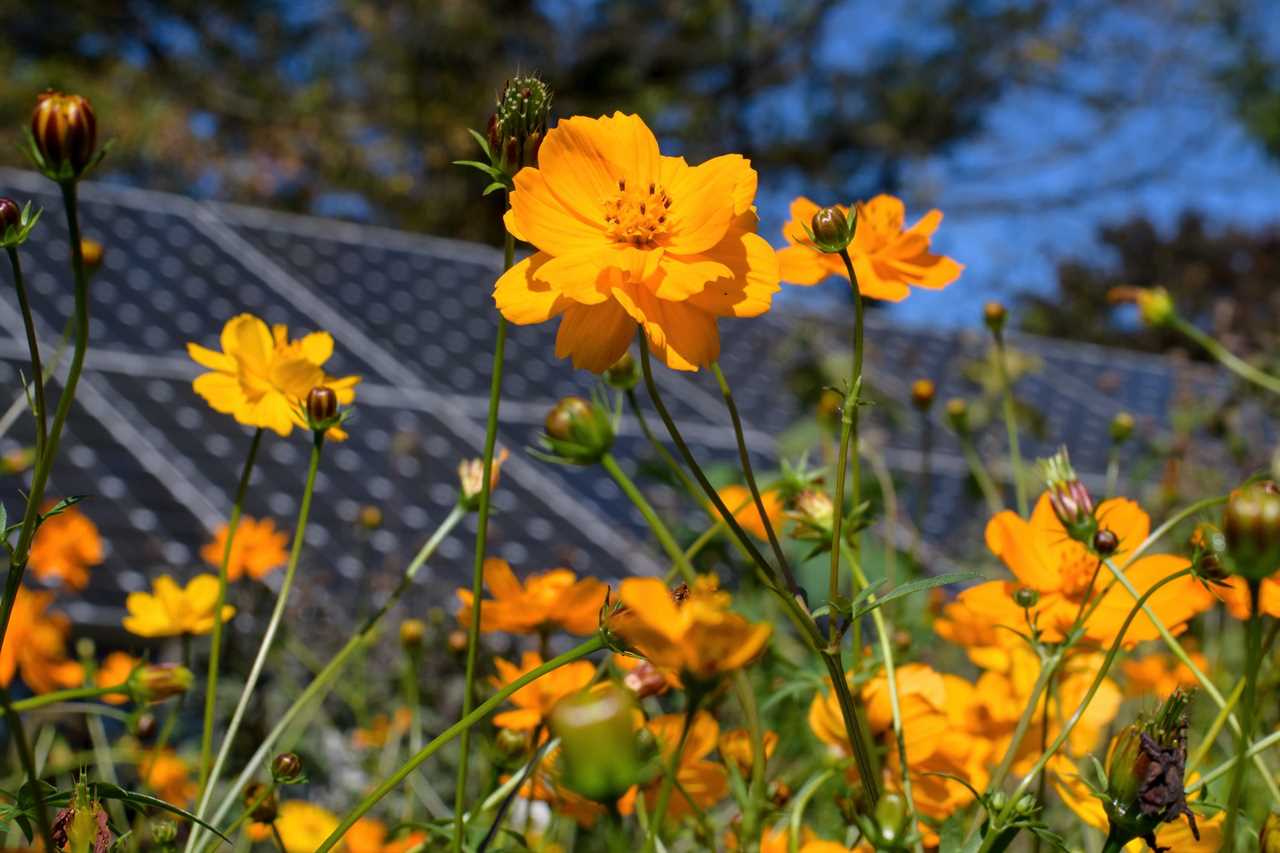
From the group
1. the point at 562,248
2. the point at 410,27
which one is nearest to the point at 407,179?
the point at 410,27

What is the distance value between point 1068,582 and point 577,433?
0.92 ft

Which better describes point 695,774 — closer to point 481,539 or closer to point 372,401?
point 481,539

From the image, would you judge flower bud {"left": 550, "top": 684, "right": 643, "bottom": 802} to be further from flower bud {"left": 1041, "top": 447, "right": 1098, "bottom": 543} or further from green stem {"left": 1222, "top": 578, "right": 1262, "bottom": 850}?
flower bud {"left": 1041, "top": 447, "right": 1098, "bottom": 543}

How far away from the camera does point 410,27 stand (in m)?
9.20

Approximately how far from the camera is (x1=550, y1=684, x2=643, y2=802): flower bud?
374 millimetres

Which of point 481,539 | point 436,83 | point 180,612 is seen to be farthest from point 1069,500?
point 436,83

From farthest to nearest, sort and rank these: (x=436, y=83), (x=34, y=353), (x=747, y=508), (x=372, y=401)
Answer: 1. (x=436, y=83)
2. (x=372, y=401)
3. (x=747, y=508)
4. (x=34, y=353)

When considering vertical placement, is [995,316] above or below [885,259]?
below

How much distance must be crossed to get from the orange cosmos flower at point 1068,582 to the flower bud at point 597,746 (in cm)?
32

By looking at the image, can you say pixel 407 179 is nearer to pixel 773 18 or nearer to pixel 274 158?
pixel 274 158

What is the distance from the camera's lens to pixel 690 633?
0.38 m

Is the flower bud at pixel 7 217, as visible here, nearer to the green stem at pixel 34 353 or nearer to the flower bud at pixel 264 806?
the green stem at pixel 34 353

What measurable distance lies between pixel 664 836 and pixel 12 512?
4.71ft

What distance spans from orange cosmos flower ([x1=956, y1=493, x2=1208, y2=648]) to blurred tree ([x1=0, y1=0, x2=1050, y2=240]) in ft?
26.9
